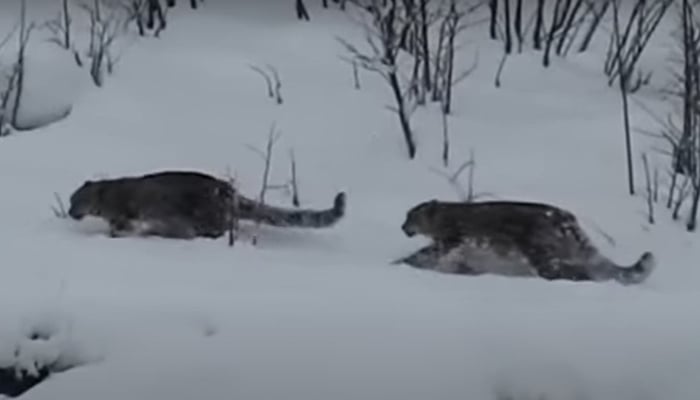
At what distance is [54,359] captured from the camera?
Answer: 8.34ft

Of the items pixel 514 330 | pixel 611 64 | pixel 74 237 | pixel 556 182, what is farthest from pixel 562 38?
pixel 514 330

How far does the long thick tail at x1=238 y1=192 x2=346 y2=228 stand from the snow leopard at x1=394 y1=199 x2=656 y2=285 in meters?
0.33

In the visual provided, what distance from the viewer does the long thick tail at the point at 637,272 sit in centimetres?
354

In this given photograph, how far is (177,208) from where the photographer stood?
3.83 meters

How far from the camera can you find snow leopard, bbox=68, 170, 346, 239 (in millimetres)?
3814

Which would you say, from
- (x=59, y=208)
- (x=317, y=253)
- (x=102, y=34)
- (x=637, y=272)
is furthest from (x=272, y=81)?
(x=637, y=272)

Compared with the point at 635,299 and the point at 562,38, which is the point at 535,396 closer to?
the point at 635,299

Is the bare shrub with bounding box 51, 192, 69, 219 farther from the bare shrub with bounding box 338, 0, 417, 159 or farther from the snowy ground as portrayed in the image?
the bare shrub with bounding box 338, 0, 417, 159

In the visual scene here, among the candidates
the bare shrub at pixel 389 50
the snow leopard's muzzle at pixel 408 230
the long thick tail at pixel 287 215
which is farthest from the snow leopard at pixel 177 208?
the bare shrub at pixel 389 50

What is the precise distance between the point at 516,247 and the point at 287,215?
0.70 metres

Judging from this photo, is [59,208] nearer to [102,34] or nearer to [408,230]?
[408,230]

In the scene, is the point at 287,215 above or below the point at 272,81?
below

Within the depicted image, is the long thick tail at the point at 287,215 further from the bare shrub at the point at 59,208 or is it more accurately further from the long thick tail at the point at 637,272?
the long thick tail at the point at 637,272

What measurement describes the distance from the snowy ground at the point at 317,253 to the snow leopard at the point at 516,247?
Result: 12 centimetres
